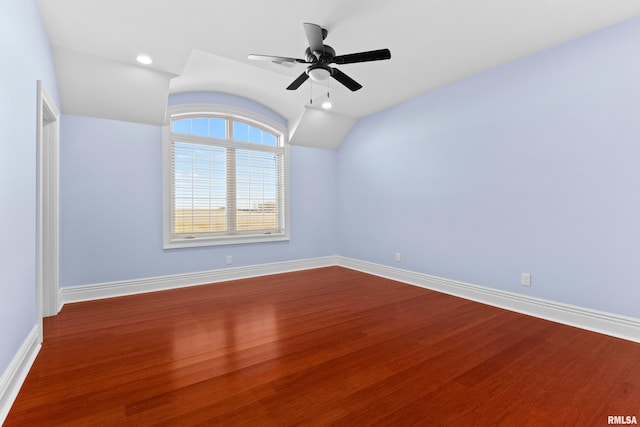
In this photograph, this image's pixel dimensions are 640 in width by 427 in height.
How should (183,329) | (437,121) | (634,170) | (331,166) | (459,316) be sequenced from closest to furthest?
(634,170)
(183,329)
(459,316)
(437,121)
(331,166)

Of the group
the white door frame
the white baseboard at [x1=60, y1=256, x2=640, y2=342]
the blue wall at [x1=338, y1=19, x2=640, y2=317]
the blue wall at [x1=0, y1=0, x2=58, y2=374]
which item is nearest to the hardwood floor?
the white baseboard at [x1=60, y1=256, x2=640, y2=342]

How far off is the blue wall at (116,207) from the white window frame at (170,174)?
3.1 inches

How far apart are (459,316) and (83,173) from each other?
15.5ft

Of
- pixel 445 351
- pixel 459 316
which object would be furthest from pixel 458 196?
pixel 445 351

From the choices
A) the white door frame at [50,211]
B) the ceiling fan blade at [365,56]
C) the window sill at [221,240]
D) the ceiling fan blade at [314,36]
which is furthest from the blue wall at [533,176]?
the white door frame at [50,211]

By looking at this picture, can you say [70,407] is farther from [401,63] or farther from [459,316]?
[401,63]

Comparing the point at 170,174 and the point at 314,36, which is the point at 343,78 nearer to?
the point at 314,36

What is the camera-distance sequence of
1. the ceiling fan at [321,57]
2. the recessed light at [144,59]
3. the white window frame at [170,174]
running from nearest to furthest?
the ceiling fan at [321,57]
the recessed light at [144,59]
the white window frame at [170,174]

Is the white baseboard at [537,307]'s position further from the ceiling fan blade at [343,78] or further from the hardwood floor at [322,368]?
the ceiling fan blade at [343,78]

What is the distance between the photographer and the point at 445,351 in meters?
2.25

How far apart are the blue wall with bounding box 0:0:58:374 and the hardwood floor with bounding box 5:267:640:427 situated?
455 mm

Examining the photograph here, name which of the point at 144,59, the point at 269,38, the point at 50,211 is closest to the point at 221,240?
the point at 50,211

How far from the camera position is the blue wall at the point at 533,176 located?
8.25 feet

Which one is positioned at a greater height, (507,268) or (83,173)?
(83,173)
